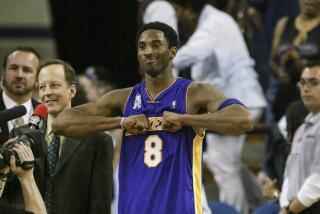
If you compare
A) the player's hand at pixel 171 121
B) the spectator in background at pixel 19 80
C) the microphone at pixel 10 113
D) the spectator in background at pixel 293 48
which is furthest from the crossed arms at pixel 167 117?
the spectator in background at pixel 293 48

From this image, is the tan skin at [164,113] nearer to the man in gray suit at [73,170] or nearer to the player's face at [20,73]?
the man in gray suit at [73,170]

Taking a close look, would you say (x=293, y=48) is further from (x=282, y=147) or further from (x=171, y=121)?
(x=171, y=121)

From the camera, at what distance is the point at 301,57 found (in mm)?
8328

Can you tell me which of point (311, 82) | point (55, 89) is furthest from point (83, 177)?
point (311, 82)

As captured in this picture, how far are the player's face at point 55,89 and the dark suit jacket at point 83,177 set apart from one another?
0.74 feet

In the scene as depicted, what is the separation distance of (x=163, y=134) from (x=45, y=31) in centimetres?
780

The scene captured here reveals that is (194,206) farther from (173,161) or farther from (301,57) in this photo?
(301,57)

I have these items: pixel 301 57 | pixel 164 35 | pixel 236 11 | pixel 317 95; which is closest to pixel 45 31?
pixel 236 11

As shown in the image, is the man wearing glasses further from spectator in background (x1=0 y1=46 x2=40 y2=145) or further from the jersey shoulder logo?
spectator in background (x1=0 y1=46 x2=40 y2=145)

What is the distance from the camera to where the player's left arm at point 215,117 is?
211 inches

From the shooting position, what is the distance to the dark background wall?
1072cm

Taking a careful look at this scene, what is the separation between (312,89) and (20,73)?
2068 mm

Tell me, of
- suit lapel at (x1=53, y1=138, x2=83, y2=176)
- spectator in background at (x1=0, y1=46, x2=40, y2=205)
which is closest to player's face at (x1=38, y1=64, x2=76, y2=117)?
suit lapel at (x1=53, y1=138, x2=83, y2=176)

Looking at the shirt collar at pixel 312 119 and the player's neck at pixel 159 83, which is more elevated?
the player's neck at pixel 159 83
